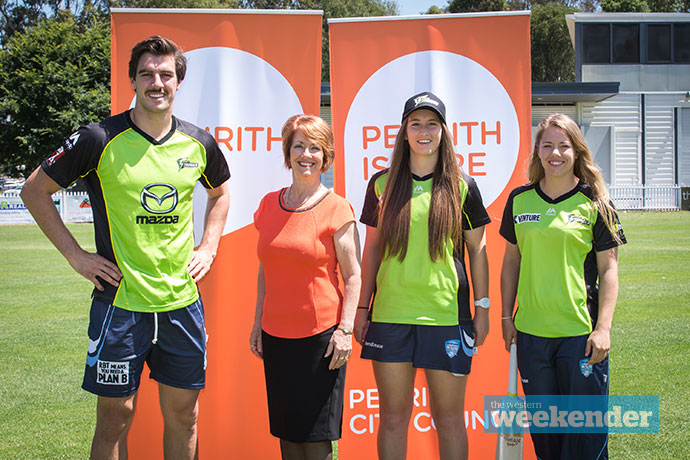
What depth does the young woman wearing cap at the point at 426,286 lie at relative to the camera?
274cm

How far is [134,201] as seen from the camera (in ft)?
8.80

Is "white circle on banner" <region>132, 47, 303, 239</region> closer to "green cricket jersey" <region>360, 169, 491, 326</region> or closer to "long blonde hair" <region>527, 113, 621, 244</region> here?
"green cricket jersey" <region>360, 169, 491, 326</region>

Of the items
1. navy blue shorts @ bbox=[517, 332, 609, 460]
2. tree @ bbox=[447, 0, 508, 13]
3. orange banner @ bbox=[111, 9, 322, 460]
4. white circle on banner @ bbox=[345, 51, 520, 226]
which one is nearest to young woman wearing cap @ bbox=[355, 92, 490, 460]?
navy blue shorts @ bbox=[517, 332, 609, 460]

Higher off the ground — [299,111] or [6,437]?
[299,111]

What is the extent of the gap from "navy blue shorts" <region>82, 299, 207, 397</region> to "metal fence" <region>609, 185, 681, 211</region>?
24397 millimetres

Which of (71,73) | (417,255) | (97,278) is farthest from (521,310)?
(71,73)

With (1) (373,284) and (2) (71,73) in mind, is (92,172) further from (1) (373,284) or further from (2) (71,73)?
(2) (71,73)

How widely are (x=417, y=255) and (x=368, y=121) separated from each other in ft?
3.87

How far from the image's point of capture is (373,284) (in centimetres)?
295

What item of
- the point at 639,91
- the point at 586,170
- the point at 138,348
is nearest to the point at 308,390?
the point at 138,348

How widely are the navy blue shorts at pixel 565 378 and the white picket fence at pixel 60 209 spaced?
78.5 ft

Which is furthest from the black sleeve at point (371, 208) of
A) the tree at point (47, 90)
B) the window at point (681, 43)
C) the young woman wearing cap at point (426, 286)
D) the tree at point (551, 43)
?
the tree at point (551, 43)

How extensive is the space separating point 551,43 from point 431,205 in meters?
42.6

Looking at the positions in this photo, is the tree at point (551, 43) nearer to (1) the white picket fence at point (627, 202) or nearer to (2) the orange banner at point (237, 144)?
(1) the white picket fence at point (627, 202)
